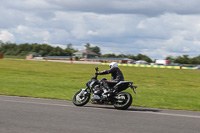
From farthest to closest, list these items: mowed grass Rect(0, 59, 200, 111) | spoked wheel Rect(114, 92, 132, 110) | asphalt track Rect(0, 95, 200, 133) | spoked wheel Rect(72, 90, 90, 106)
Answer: mowed grass Rect(0, 59, 200, 111) → spoked wheel Rect(72, 90, 90, 106) → spoked wheel Rect(114, 92, 132, 110) → asphalt track Rect(0, 95, 200, 133)

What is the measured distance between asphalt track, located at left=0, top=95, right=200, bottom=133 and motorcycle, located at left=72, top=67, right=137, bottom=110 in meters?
0.50

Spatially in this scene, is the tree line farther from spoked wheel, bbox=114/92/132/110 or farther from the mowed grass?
spoked wheel, bbox=114/92/132/110

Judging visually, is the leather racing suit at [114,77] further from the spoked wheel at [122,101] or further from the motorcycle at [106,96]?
the spoked wheel at [122,101]

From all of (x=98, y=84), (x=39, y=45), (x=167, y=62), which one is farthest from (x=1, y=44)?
(x=98, y=84)

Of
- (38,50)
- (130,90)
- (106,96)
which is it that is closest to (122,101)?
(106,96)

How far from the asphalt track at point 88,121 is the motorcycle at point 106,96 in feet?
1.63

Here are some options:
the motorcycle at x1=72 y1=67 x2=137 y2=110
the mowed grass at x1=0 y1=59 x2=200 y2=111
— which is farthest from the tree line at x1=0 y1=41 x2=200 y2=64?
the motorcycle at x1=72 y1=67 x2=137 y2=110

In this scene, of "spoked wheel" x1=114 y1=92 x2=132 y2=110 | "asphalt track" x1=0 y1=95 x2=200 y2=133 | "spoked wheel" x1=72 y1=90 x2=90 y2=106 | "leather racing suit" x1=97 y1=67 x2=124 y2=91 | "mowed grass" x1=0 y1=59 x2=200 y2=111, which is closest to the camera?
"asphalt track" x1=0 y1=95 x2=200 y2=133

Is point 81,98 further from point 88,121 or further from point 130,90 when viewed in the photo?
point 130,90

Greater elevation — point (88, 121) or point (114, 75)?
point (114, 75)

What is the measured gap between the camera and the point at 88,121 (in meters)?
6.91

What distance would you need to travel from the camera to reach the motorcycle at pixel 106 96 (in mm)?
9156

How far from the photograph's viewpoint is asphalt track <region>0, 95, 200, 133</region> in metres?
6.03

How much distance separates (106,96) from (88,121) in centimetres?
264
